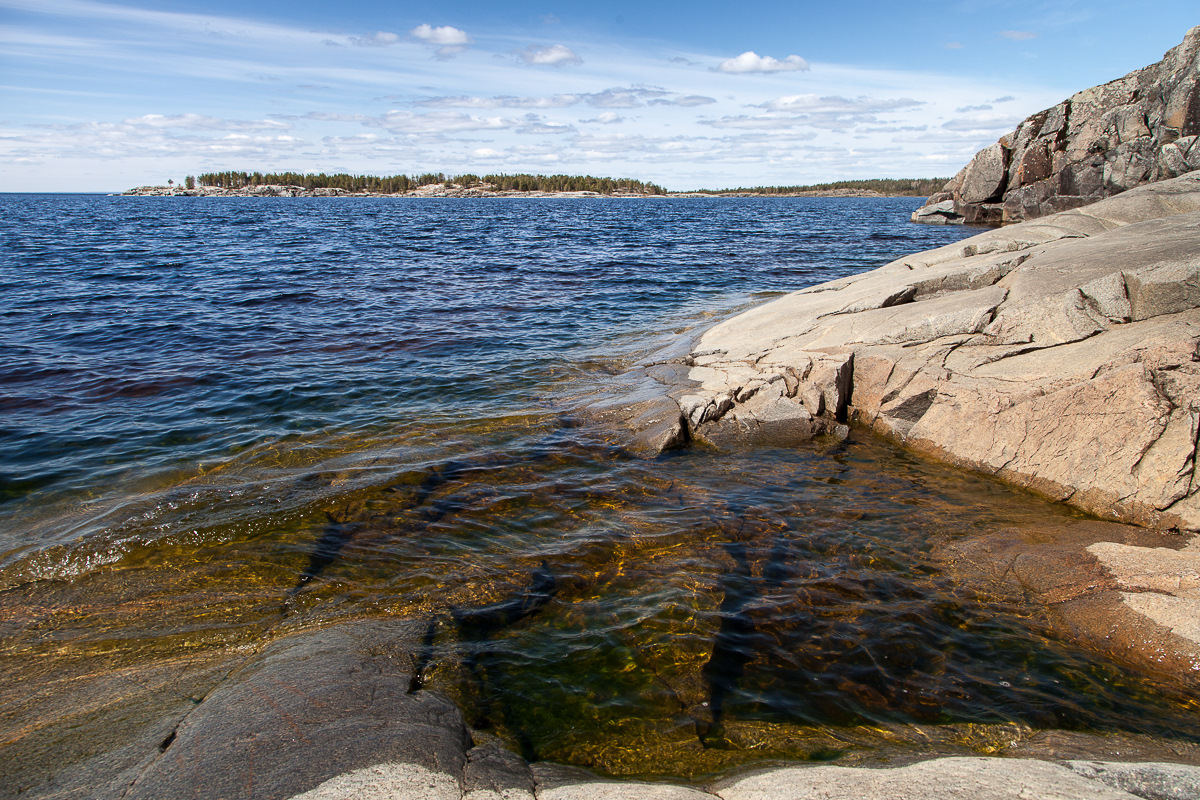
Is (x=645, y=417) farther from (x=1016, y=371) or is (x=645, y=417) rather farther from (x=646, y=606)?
(x=1016, y=371)

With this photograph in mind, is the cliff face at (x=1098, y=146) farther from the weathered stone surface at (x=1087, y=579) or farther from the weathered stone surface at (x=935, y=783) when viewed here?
the weathered stone surface at (x=935, y=783)

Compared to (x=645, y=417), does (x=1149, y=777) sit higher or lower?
lower

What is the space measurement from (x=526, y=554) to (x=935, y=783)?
154 inches

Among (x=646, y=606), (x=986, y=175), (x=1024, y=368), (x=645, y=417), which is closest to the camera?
(x=646, y=606)

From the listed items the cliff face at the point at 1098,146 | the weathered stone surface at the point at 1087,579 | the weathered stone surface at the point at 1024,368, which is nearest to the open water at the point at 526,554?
the weathered stone surface at the point at 1087,579

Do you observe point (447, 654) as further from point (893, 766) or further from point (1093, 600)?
point (1093, 600)

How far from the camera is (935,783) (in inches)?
124

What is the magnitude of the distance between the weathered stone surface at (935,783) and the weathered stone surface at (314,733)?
1663 millimetres

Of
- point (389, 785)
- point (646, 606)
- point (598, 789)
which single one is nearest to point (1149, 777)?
point (598, 789)

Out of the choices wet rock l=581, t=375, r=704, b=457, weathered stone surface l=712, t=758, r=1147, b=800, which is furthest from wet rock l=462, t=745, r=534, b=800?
wet rock l=581, t=375, r=704, b=457

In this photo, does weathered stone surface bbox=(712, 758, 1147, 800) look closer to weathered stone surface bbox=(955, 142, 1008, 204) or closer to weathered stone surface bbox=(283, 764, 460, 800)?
weathered stone surface bbox=(283, 764, 460, 800)

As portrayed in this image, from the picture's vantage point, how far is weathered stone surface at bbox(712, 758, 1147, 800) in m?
3.04

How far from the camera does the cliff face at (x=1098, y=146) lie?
32281mm

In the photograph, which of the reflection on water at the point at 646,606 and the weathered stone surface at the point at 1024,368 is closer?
the reflection on water at the point at 646,606
